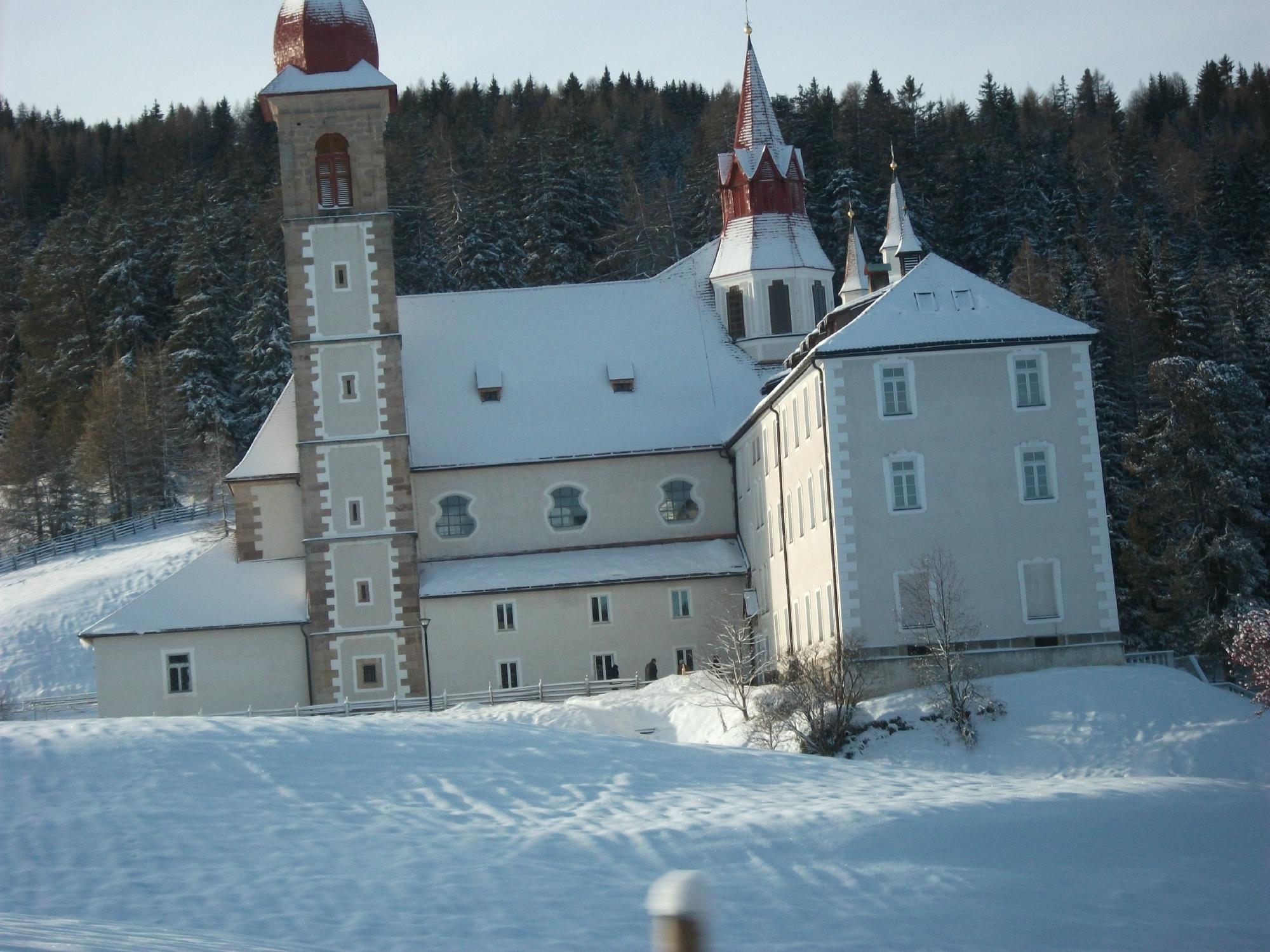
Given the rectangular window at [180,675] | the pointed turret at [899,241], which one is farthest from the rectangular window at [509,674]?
the pointed turret at [899,241]

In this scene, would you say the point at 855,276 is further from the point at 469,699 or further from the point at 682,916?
Answer: the point at 682,916

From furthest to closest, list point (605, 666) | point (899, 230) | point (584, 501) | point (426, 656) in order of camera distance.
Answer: point (584, 501), point (899, 230), point (605, 666), point (426, 656)

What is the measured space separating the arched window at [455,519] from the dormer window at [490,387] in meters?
3.26

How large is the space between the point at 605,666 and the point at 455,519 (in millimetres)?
6403

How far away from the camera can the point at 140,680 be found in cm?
4300

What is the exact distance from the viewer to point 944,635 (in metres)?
33.0

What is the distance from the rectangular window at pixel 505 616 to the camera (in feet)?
146

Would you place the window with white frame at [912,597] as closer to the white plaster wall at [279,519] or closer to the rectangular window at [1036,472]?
the rectangular window at [1036,472]

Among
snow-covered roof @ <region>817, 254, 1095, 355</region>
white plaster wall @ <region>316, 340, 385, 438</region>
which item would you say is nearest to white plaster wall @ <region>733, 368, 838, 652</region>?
snow-covered roof @ <region>817, 254, 1095, 355</region>

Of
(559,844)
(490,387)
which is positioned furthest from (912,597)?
(559,844)

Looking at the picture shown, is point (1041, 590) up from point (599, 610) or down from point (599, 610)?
down

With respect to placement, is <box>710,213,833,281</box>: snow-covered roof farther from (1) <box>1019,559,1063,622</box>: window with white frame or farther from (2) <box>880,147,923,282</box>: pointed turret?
(1) <box>1019,559,1063,622</box>: window with white frame

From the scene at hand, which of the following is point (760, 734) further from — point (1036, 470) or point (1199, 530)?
point (1199, 530)

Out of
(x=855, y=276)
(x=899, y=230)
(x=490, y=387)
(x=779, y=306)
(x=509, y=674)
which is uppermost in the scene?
(x=899, y=230)
